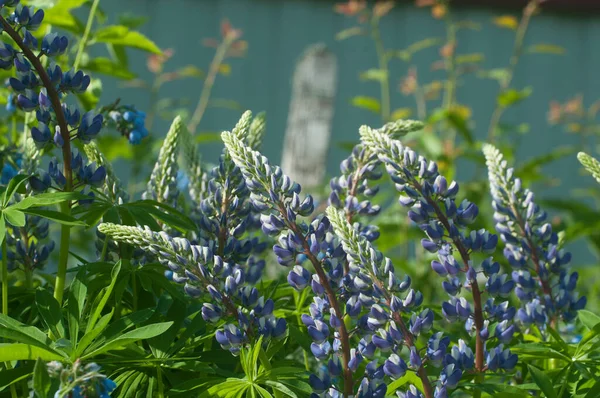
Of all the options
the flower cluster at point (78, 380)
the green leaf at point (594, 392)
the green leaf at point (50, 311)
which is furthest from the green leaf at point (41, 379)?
the green leaf at point (594, 392)

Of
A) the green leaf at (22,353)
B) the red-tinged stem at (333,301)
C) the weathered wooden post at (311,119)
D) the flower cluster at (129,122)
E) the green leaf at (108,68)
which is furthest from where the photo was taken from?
the weathered wooden post at (311,119)

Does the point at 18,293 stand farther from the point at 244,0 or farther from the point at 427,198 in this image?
the point at 244,0

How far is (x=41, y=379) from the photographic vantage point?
1.05 m

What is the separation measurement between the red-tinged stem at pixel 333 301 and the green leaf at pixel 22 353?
0.39 m

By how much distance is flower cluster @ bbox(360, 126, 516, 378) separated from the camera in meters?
1.44

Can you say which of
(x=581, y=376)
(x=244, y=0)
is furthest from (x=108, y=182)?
(x=244, y=0)

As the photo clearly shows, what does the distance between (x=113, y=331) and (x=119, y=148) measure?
298 centimetres

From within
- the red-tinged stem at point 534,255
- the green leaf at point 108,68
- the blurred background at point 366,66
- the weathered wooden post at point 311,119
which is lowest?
the red-tinged stem at point 534,255

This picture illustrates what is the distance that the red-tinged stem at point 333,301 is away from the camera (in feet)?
4.24

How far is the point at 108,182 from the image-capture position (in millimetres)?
1604

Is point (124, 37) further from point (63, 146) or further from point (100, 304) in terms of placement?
point (100, 304)

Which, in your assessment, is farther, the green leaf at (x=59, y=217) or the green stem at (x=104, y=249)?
the green stem at (x=104, y=249)

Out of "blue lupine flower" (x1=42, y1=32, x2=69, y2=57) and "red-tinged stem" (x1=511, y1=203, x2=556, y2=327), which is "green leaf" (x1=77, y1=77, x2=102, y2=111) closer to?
"blue lupine flower" (x1=42, y1=32, x2=69, y2=57)

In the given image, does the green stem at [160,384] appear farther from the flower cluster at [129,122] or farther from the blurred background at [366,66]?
the blurred background at [366,66]
